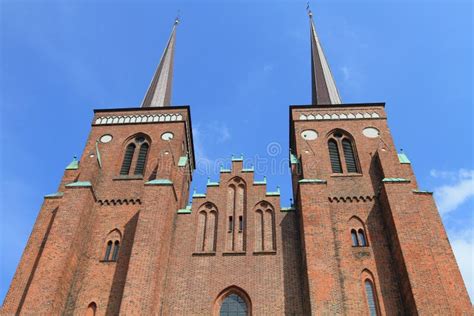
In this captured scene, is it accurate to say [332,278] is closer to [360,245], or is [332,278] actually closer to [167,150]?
[360,245]

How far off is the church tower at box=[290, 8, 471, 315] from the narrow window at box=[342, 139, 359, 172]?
0.05 m

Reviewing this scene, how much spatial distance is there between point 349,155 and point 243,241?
7.46 meters

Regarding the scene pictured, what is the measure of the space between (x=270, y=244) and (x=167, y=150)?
24.5 ft

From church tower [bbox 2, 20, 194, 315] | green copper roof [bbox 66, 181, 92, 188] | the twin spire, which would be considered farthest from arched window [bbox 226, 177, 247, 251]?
the twin spire

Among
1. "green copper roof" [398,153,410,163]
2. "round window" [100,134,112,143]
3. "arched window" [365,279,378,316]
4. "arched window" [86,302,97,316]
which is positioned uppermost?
"round window" [100,134,112,143]

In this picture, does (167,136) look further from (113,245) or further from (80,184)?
(113,245)

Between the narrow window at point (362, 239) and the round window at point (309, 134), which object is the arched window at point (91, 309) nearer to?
the narrow window at point (362, 239)

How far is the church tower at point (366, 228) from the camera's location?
1505 centimetres

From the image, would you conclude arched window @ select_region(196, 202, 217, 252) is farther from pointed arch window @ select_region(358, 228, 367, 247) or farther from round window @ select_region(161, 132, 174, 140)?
pointed arch window @ select_region(358, 228, 367, 247)

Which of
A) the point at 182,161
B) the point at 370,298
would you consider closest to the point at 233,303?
the point at 370,298

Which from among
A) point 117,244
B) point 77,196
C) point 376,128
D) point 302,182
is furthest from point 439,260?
point 77,196

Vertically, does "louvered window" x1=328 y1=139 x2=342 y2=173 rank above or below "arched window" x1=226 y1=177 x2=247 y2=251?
above

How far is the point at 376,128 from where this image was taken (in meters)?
23.1

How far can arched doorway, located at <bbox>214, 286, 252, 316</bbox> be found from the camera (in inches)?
637
